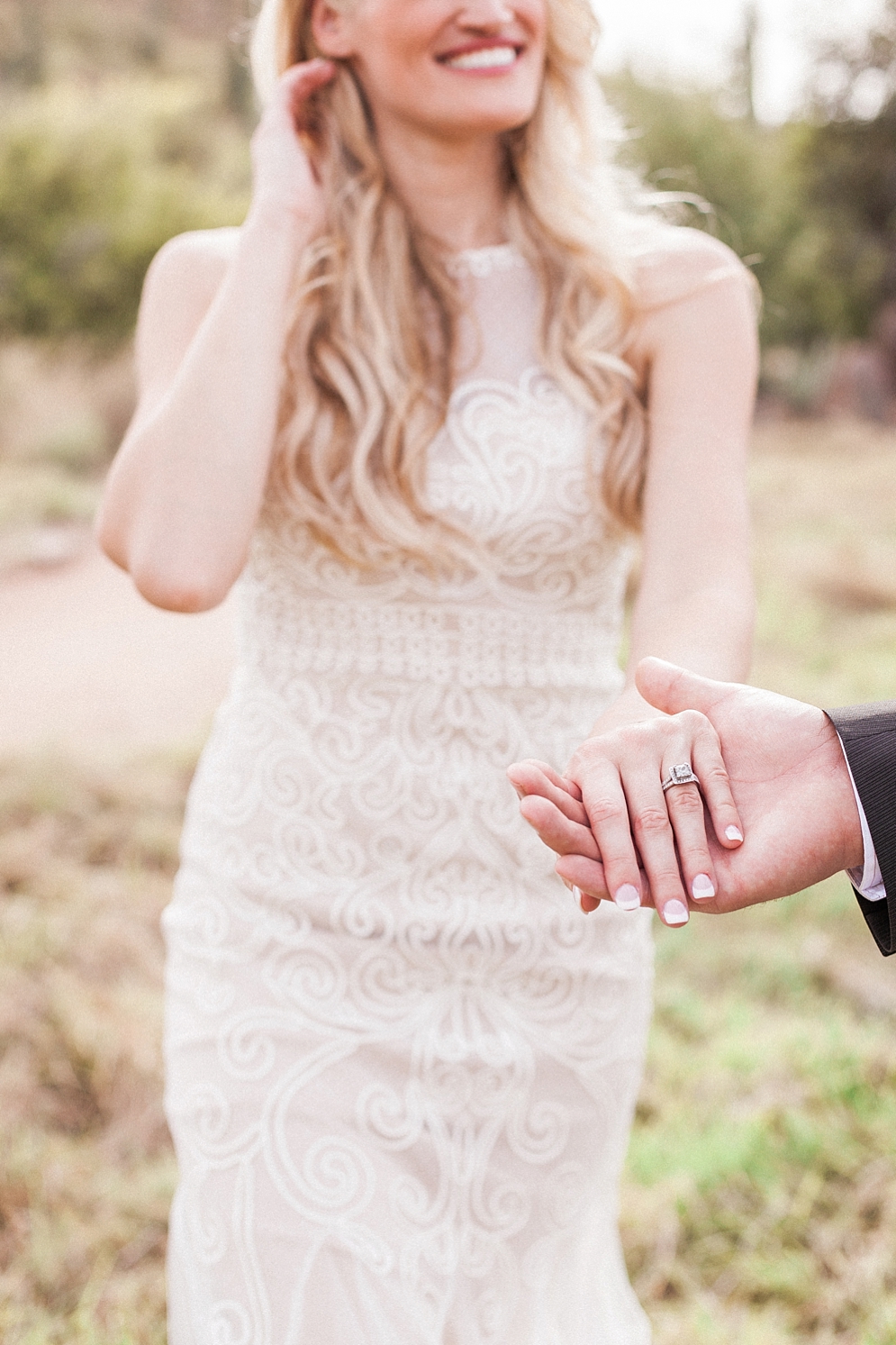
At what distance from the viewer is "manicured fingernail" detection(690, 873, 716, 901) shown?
1248mm

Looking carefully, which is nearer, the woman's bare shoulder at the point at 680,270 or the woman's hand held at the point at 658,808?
the woman's hand held at the point at 658,808

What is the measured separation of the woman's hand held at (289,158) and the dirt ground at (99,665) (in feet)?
12.1

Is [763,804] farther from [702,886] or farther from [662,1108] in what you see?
[662,1108]

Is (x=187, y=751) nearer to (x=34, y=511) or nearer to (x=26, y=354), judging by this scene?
(x=34, y=511)

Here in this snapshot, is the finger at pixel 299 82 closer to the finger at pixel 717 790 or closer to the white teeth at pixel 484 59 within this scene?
the white teeth at pixel 484 59

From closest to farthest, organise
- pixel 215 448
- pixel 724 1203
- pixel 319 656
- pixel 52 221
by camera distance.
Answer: pixel 215 448 < pixel 319 656 < pixel 724 1203 < pixel 52 221

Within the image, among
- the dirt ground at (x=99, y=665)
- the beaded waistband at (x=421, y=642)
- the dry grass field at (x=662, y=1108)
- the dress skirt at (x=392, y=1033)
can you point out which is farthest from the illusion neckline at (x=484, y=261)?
the dirt ground at (x=99, y=665)

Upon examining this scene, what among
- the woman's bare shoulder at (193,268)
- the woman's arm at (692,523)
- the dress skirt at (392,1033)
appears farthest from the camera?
the woman's bare shoulder at (193,268)

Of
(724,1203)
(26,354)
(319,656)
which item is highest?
(319,656)

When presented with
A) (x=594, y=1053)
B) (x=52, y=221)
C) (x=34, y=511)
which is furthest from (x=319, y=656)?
(x=52, y=221)

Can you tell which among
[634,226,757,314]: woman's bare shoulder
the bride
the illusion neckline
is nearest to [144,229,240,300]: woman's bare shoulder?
the bride

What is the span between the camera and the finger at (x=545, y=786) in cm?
130

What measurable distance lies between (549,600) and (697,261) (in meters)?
0.58

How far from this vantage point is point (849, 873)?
1391 millimetres
